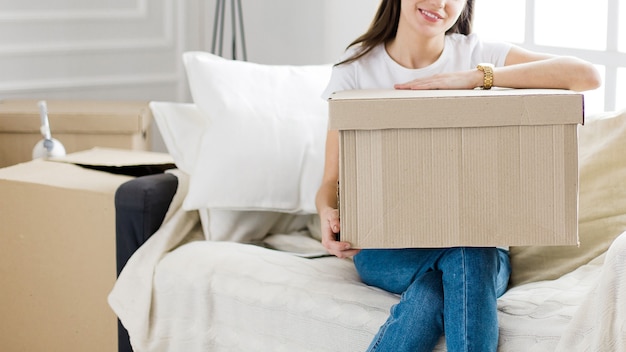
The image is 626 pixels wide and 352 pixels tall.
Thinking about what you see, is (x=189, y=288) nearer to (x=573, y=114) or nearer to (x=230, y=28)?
(x=573, y=114)

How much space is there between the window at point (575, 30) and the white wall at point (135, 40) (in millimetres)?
423

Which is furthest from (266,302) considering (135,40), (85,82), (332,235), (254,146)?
(135,40)

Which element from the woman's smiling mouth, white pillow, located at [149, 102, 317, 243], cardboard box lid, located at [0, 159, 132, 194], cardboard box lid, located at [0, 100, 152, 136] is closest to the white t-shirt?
the woman's smiling mouth

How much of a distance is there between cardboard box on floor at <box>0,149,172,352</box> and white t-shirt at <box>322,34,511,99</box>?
591mm

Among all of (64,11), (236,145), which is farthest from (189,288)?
(64,11)

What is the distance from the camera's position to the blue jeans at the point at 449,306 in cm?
152

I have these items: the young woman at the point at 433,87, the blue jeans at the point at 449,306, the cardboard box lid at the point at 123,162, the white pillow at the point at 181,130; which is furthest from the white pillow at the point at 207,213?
the blue jeans at the point at 449,306

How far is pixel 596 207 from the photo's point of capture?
1.80 m

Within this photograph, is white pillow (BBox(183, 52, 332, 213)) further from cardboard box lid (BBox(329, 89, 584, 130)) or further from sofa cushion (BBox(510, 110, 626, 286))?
cardboard box lid (BBox(329, 89, 584, 130))

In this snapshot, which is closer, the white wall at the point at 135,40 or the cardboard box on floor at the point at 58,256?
the cardboard box on floor at the point at 58,256

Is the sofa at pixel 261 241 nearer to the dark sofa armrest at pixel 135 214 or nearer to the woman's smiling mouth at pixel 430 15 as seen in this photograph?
the dark sofa armrest at pixel 135 214

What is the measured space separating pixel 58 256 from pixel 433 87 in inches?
39.8

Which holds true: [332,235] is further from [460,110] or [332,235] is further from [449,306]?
[460,110]

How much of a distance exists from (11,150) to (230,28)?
101 cm
